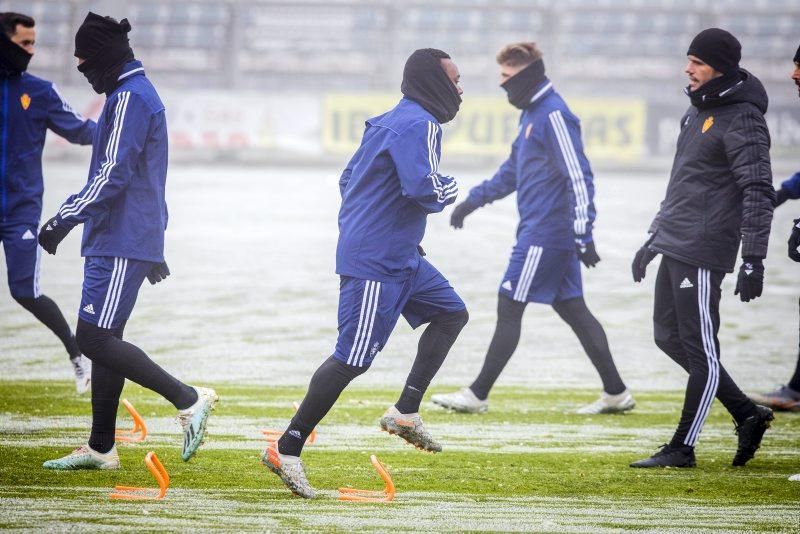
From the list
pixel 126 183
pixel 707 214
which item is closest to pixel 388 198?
pixel 126 183

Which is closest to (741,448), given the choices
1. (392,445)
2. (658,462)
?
(658,462)

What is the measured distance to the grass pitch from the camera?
5.11 meters

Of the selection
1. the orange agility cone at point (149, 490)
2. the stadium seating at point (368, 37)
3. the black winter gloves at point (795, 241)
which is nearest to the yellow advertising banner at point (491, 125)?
the stadium seating at point (368, 37)

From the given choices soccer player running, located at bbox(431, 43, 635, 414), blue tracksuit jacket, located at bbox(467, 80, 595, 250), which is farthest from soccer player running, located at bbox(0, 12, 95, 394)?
blue tracksuit jacket, located at bbox(467, 80, 595, 250)

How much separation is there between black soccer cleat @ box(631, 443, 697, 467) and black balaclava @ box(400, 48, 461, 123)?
2.04 m

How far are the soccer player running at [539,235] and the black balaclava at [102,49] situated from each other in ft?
9.81

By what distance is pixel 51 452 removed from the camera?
643 centimetres

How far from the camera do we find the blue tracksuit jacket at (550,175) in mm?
8062

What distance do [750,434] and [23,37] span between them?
456cm

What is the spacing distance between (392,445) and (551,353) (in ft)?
14.1

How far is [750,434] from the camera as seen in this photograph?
21.7 ft

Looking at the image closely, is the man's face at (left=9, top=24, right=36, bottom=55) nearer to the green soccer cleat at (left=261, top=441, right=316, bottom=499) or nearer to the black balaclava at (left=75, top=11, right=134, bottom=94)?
the black balaclava at (left=75, top=11, right=134, bottom=94)

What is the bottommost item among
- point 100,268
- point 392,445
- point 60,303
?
point 60,303

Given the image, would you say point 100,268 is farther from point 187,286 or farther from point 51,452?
point 187,286
